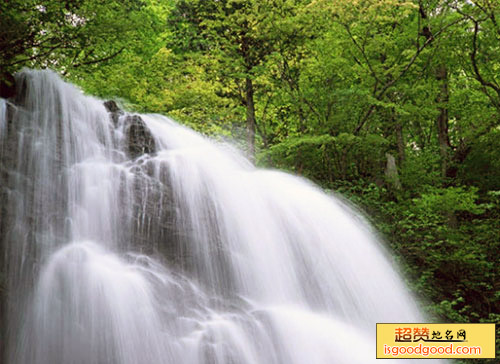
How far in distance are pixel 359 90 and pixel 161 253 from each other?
604 centimetres

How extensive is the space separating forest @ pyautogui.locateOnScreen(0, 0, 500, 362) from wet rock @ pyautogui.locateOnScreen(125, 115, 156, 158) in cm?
205

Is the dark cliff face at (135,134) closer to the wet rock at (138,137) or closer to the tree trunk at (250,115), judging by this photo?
the wet rock at (138,137)

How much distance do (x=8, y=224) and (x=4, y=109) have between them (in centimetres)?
218

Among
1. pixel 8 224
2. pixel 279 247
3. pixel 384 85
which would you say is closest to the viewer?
pixel 8 224

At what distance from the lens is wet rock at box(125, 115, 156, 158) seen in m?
7.23

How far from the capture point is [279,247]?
6781 millimetres

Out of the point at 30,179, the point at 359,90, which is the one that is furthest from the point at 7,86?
the point at 359,90

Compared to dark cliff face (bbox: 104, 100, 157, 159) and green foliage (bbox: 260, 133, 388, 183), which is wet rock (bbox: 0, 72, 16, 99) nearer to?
dark cliff face (bbox: 104, 100, 157, 159)

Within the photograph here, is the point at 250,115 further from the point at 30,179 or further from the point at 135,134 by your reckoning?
the point at 30,179

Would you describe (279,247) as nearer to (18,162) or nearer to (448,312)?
(448,312)

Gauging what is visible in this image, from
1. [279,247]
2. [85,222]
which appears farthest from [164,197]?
[279,247]

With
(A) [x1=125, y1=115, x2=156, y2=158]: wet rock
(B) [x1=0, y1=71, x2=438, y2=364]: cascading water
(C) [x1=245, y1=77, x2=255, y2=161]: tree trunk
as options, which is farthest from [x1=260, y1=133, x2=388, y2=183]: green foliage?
(A) [x1=125, y1=115, x2=156, y2=158]: wet rock

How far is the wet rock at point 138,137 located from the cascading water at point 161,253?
3 centimetres

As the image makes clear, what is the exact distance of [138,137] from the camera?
24.4 ft
